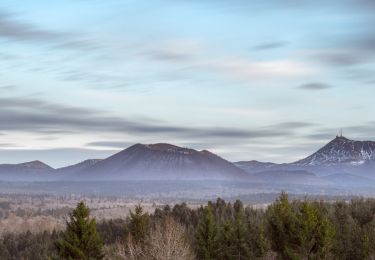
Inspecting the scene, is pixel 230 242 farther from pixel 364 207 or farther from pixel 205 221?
pixel 364 207

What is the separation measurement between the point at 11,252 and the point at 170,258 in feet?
464

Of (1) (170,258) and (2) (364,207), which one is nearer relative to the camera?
(1) (170,258)

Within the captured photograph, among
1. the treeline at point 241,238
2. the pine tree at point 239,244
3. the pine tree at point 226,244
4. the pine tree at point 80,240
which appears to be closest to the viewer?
the treeline at point 241,238

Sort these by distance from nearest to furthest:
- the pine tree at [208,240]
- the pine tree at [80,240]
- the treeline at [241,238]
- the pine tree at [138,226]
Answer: the treeline at [241,238]
the pine tree at [80,240]
the pine tree at [138,226]
the pine tree at [208,240]

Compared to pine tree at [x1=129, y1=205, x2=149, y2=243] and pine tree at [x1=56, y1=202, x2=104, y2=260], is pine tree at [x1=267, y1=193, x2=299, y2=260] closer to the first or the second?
pine tree at [x1=129, y1=205, x2=149, y2=243]

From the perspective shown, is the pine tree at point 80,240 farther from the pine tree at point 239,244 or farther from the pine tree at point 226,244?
the pine tree at point 239,244

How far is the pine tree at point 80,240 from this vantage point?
70.9 meters

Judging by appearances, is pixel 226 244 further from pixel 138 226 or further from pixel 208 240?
pixel 138 226

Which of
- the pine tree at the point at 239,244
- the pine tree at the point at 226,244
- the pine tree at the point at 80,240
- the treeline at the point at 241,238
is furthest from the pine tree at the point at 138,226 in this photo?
the pine tree at the point at 80,240

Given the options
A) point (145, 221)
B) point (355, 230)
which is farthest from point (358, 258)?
point (145, 221)

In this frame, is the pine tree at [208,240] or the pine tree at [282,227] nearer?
the pine tree at [282,227]

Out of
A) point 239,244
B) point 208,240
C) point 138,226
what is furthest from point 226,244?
point 138,226

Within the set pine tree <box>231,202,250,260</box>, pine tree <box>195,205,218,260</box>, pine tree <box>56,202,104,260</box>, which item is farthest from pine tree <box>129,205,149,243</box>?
pine tree <box>56,202,104,260</box>

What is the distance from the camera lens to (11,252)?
611ft
